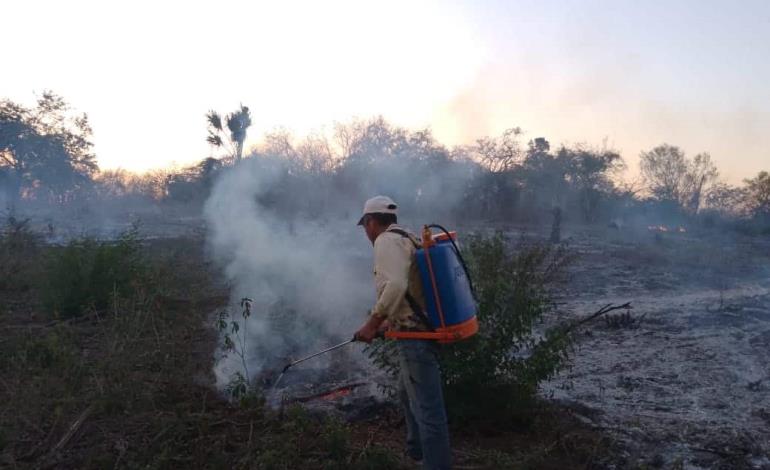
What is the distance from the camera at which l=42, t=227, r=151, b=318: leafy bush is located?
23.9 ft

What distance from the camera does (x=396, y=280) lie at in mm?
3191

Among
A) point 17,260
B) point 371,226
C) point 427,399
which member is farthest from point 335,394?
point 17,260

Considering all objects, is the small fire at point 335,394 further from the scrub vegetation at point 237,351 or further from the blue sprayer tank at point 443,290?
the blue sprayer tank at point 443,290

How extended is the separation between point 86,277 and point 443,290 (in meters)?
5.93

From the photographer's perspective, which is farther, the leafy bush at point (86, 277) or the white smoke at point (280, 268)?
the leafy bush at point (86, 277)

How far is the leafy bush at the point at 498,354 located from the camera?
4.18 m

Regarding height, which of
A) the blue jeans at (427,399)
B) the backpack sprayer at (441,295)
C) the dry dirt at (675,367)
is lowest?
the dry dirt at (675,367)

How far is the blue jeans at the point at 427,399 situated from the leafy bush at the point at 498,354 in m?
0.82

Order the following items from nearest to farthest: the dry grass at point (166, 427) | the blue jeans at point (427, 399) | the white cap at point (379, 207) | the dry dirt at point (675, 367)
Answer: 1. the blue jeans at point (427, 399)
2. the white cap at point (379, 207)
3. the dry grass at point (166, 427)
4. the dry dirt at point (675, 367)

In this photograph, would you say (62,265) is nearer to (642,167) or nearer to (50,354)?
(50,354)

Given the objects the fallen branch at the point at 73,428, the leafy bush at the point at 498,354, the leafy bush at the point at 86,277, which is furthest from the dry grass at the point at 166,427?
the leafy bush at the point at 86,277

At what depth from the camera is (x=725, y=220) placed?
32969mm

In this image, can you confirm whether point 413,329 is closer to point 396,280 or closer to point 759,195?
point 396,280

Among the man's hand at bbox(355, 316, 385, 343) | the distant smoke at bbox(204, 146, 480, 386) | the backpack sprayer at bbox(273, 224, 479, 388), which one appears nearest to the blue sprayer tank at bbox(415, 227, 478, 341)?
the backpack sprayer at bbox(273, 224, 479, 388)
